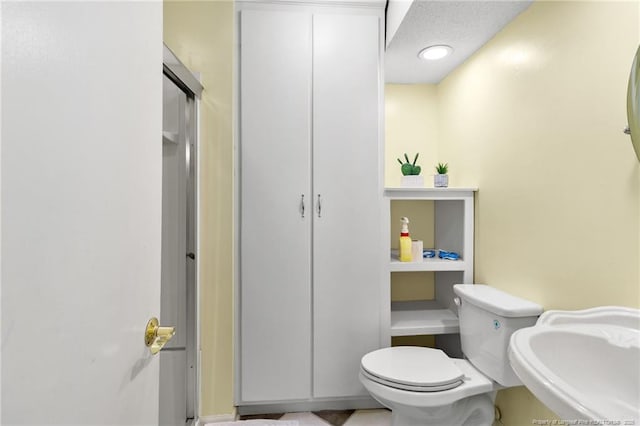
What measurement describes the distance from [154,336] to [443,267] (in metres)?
1.64

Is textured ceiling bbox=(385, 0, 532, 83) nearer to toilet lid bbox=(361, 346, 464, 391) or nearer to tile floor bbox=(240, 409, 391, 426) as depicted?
toilet lid bbox=(361, 346, 464, 391)

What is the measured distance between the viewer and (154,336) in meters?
0.69

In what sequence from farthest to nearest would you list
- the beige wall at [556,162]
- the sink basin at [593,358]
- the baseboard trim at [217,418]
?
the baseboard trim at [217,418], the beige wall at [556,162], the sink basin at [593,358]

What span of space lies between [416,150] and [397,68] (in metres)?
0.57

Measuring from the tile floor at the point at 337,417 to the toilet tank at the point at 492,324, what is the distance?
613mm

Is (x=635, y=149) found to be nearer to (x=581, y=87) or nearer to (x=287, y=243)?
(x=581, y=87)

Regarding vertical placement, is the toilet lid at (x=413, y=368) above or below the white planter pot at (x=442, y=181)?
below

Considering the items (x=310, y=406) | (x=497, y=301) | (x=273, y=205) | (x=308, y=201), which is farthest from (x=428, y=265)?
(x=310, y=406)

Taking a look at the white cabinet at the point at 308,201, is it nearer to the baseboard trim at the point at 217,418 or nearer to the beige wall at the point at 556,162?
the baseboard trim at the point at 217,418

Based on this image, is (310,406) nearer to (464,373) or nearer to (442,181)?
(464,373)

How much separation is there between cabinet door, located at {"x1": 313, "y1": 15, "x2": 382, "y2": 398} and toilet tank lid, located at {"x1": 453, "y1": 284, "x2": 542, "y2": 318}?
49 centimetres

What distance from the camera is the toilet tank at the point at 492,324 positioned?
140cm

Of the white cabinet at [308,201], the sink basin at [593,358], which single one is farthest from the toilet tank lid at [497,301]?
the white cabinet at [308,201]

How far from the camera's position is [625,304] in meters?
1.07
